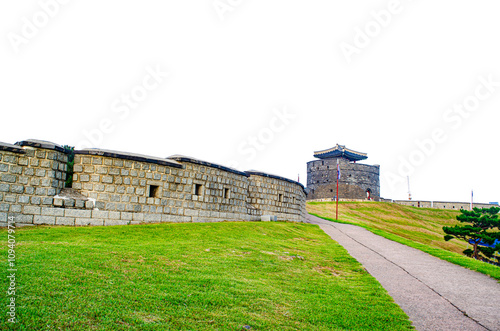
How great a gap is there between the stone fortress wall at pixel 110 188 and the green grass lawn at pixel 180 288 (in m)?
1.37

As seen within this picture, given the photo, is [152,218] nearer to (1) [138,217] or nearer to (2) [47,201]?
(1) [138,217]

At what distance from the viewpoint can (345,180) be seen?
5281 centimetres

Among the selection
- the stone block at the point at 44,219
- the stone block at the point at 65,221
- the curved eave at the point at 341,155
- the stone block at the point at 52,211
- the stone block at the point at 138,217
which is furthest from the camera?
the curved eave at the point at 341,155

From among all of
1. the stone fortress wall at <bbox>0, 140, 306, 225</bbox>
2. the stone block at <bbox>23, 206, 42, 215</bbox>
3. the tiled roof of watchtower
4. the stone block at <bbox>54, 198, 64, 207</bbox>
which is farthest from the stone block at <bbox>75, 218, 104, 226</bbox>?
the tiled roof of watchtower

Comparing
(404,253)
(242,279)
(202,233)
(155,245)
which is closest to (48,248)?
(155,245)

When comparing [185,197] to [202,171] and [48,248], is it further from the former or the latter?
[48,248]

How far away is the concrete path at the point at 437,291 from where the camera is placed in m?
5.01

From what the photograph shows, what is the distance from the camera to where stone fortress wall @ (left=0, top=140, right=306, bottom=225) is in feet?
32.5

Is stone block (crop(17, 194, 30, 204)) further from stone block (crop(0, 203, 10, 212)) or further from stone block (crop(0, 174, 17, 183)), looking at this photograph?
stone block (crop(0, 174, 17, 183))

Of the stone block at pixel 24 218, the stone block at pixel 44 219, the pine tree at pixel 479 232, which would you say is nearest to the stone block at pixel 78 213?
the stone block at pixel 44 219

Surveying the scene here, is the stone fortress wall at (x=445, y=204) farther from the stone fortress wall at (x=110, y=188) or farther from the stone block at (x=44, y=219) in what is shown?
the stone block at (x=44, y=219)

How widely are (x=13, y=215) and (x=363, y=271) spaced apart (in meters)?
9.37

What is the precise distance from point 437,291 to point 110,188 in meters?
9.60

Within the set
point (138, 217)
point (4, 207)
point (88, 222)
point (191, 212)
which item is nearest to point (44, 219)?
point (4, 207)
